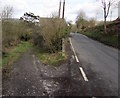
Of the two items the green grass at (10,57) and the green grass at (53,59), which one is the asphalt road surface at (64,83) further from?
the green grass at (10,57)

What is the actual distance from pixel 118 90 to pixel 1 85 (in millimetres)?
4544

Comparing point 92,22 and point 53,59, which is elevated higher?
point 92,22

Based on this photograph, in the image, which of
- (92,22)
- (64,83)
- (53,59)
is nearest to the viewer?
(64,83)

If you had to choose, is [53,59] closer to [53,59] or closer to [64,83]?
[53,59]

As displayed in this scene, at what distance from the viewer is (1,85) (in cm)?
616

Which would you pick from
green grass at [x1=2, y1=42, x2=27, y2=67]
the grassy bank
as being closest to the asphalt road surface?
the grassy bank

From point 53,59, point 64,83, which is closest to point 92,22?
point 53,59

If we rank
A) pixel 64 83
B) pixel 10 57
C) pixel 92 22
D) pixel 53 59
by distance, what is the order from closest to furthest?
pixel 64 83, pixel 53 59, pixel 10 57, pixel 92 22

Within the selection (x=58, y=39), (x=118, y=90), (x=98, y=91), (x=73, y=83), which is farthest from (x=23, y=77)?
(x=58, y=39)

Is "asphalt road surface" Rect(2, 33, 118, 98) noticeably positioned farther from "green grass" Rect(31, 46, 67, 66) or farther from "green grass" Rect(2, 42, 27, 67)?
"green grass" Rect(2, 42, 27, 67)

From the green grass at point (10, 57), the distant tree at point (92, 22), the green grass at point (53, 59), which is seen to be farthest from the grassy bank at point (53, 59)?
the distant tree at point (92, 22)

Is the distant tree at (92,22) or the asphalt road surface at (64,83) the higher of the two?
the distant tree at (92,22)

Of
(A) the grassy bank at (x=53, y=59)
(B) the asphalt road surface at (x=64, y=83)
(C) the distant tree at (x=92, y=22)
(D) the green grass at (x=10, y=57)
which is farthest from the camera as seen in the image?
(C) the distant tree at (x=92, y=22)

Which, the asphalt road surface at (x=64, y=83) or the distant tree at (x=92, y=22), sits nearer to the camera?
the asphalt road surface at (x=64, y=83)
